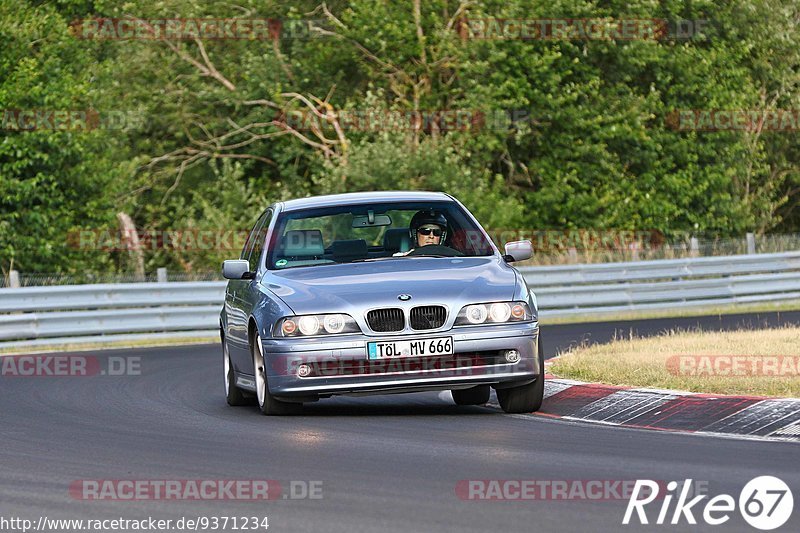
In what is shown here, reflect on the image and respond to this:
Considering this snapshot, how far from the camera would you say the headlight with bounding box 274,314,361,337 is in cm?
1127

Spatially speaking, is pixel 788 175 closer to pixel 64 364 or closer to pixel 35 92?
pixel 35 92

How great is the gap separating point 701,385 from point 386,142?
2508 centimetres

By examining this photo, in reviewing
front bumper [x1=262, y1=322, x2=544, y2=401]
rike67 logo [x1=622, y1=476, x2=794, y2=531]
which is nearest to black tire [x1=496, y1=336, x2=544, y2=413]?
front bumper [x1=262, y1=322, x2=544, y2=401]

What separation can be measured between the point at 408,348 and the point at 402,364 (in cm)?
12

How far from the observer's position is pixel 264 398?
1202 centimetres

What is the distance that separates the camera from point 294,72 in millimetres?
42188

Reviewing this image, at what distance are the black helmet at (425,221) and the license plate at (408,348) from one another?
1734 mm

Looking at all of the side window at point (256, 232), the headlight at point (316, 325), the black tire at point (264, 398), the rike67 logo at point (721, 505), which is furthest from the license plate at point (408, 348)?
the rike67 logo at point (721, 505)

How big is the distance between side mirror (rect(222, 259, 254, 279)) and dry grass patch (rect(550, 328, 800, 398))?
301 centimetres

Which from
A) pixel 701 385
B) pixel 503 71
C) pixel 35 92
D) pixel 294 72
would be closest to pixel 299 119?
pixel 294 72

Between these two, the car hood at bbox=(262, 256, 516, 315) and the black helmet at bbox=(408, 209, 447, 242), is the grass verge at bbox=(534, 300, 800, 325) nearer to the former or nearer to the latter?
the black helmet at bbox=(408, 209, 447, 242)

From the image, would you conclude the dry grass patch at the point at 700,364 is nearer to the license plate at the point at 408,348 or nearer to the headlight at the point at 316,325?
the license plate at the point at 408,348

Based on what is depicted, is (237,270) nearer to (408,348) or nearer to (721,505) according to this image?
(408,348)

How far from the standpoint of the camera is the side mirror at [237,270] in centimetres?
1259
